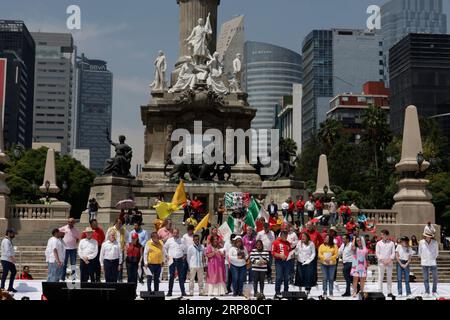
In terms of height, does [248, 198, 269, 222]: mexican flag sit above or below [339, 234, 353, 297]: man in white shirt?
above

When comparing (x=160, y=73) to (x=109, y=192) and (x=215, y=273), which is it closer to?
(x=109, y=192)

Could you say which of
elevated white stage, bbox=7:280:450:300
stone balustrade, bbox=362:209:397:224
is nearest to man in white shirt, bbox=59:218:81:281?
elevated white stage, bbox=7:280:450:300

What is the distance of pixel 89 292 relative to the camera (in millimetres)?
10680

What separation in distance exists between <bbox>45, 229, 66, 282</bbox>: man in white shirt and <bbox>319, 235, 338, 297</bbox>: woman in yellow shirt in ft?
23.2

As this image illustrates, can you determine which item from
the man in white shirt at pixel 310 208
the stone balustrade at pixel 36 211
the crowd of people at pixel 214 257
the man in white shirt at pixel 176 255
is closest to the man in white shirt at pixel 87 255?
the crowd of people at pixel 214 257

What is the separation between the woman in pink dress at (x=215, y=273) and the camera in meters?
19.3

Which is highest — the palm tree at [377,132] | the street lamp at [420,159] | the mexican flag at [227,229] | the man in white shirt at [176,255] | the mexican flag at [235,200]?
the palm tree at [377,132]

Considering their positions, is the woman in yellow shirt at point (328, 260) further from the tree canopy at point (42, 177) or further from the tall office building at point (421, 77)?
the tall office building at point (421, 77)

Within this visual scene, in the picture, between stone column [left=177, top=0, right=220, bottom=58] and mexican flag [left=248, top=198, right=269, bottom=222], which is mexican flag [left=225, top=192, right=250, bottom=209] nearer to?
mexican flag [left=248, top=198, right=269, bottom=222]

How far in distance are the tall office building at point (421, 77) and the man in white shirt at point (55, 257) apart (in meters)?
128

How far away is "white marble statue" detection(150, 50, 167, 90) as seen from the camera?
49812 millimetres

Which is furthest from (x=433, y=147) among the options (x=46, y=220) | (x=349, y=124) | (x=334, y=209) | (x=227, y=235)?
(x=349, y=124)
